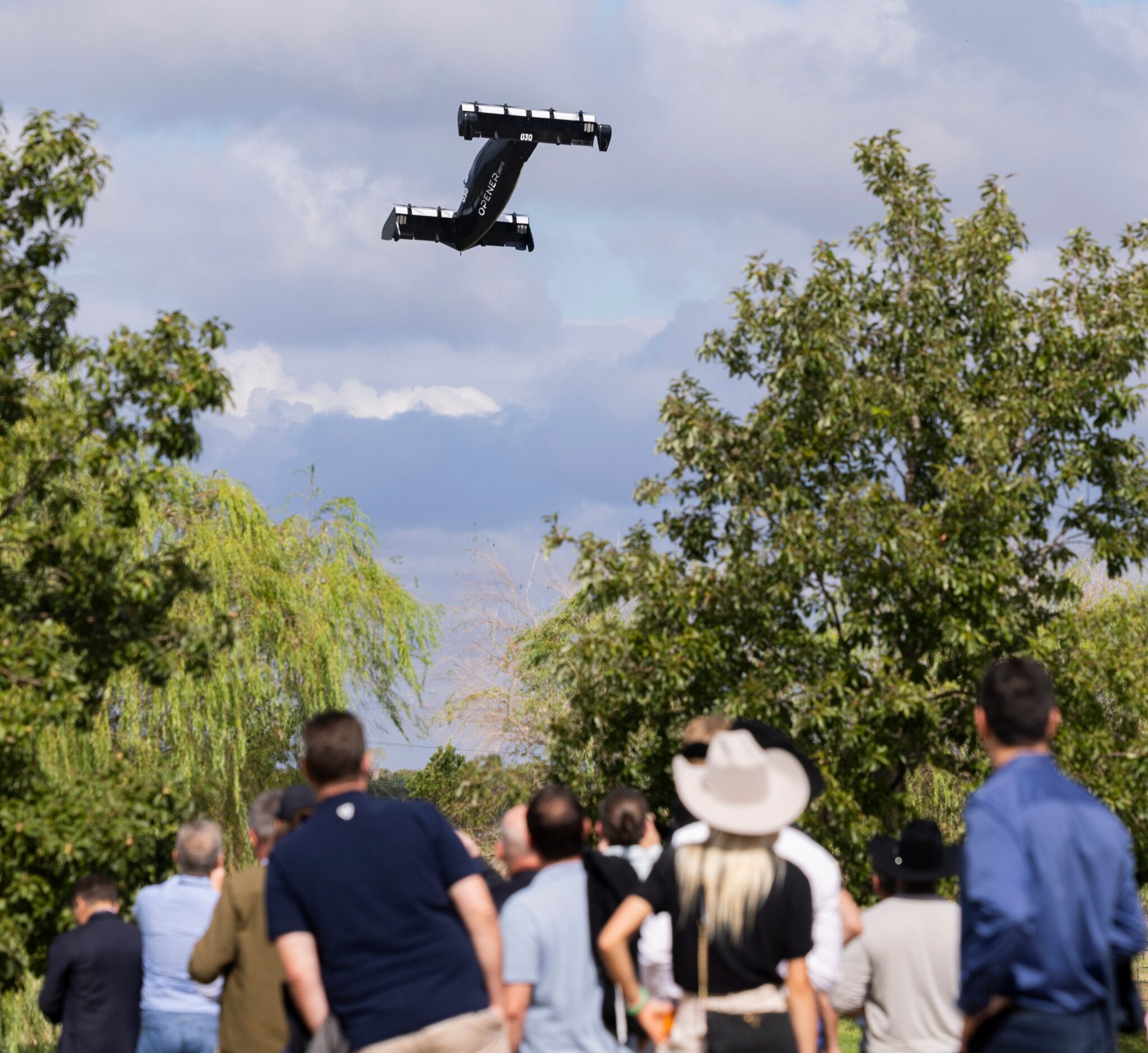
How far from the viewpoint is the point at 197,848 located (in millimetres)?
6160

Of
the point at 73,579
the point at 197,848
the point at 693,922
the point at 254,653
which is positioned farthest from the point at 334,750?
the point at 254,653

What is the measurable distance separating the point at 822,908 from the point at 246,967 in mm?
A: 2102

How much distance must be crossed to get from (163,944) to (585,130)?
1524 cm

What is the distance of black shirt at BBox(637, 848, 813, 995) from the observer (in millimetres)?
4031

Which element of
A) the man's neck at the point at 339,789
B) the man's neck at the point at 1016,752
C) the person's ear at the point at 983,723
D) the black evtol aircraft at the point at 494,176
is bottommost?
the man's neck at the point at 339,789

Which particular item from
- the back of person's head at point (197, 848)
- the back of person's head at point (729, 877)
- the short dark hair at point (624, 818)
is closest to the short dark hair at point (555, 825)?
the back of person's head at point (729, 877)

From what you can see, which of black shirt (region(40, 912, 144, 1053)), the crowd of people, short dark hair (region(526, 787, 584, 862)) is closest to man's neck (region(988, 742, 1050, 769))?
the crowd of people

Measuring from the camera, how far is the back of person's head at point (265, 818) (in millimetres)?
5496

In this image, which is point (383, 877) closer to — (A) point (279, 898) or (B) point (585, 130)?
(A) point (279, 898)

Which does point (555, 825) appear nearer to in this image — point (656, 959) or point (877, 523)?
point (656, 959)

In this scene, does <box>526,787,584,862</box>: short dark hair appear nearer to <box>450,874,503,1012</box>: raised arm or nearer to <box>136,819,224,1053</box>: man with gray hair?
<box>450,874,503,1012</box>: raised arm

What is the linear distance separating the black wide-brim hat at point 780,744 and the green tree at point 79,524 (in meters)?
5.07

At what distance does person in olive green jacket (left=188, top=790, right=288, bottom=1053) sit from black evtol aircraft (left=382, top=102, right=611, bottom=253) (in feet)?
50.5

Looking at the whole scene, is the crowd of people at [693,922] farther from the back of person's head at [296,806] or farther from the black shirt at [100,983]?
the black shirt at [100,983]
